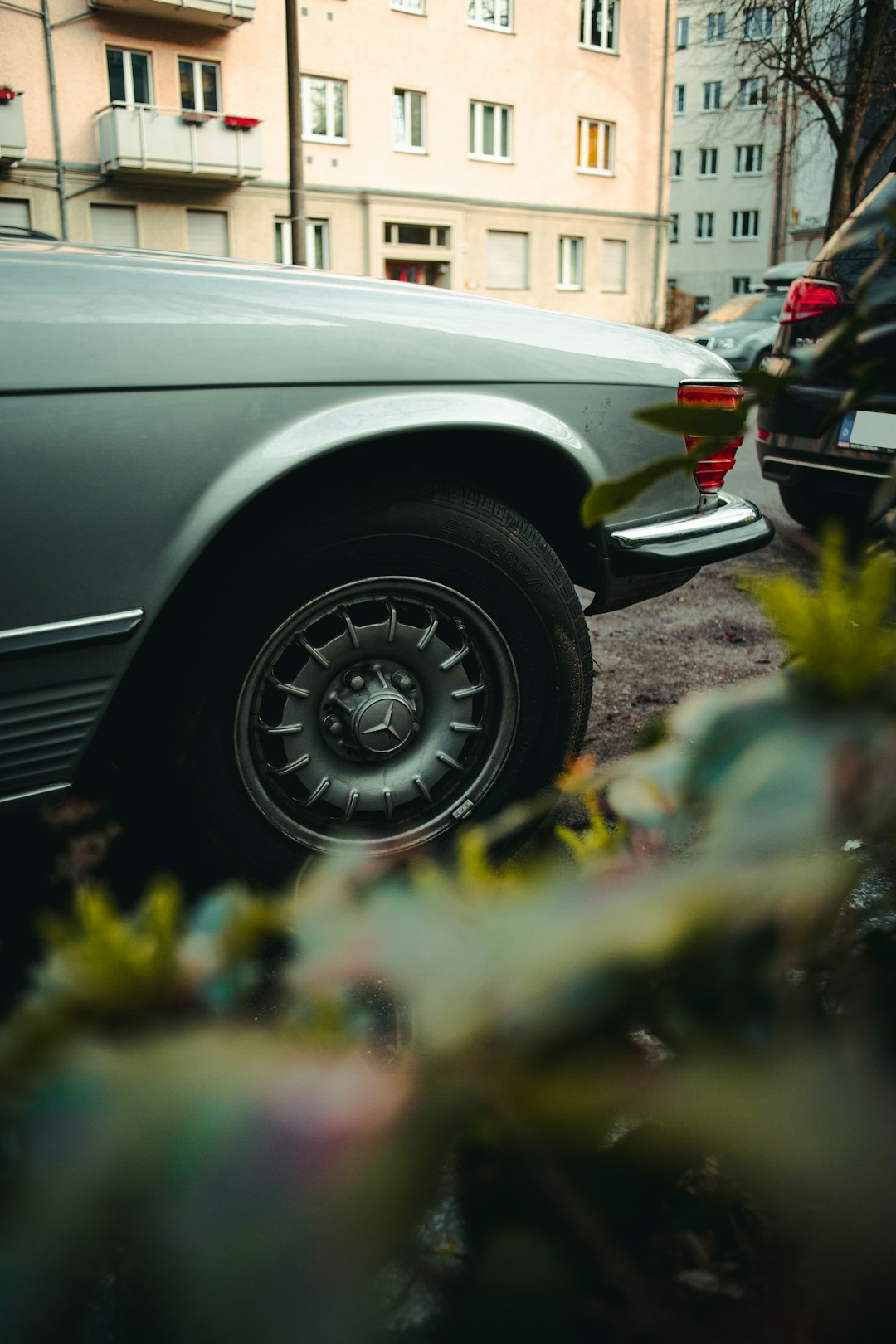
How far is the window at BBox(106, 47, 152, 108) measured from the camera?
899 inches

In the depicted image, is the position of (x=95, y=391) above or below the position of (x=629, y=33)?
below

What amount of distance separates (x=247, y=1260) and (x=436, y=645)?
185 cm

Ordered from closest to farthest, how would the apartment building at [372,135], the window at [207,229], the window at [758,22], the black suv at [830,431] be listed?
the black suv at [830,431] → the window at [758,22] → the apartment building at [372,135] → the window at [207,229]

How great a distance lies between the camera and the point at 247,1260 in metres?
0.27

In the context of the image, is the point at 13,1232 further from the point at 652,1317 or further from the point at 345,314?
the point at 345,314

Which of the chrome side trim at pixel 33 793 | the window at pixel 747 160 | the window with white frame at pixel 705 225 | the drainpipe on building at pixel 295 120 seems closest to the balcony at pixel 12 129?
the drainpipe on building at pixel 295 120

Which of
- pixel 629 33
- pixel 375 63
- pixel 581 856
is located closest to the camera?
pixel 581 856

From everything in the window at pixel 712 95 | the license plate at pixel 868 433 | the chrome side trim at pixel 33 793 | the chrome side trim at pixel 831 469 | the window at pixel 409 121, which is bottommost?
the chrome side trim at pixel 33 793

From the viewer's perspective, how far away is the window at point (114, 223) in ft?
76.3

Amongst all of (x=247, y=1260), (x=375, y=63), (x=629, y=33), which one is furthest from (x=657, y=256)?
(x=247, y=1260)

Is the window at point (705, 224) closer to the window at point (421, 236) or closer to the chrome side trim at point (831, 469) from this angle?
the window at point (421, 236)

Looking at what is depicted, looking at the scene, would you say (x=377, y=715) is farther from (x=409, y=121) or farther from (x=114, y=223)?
(x=409, y=121)

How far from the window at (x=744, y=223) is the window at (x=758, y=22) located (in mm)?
28615

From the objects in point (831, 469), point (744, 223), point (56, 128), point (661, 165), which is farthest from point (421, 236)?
point (744, 223)
